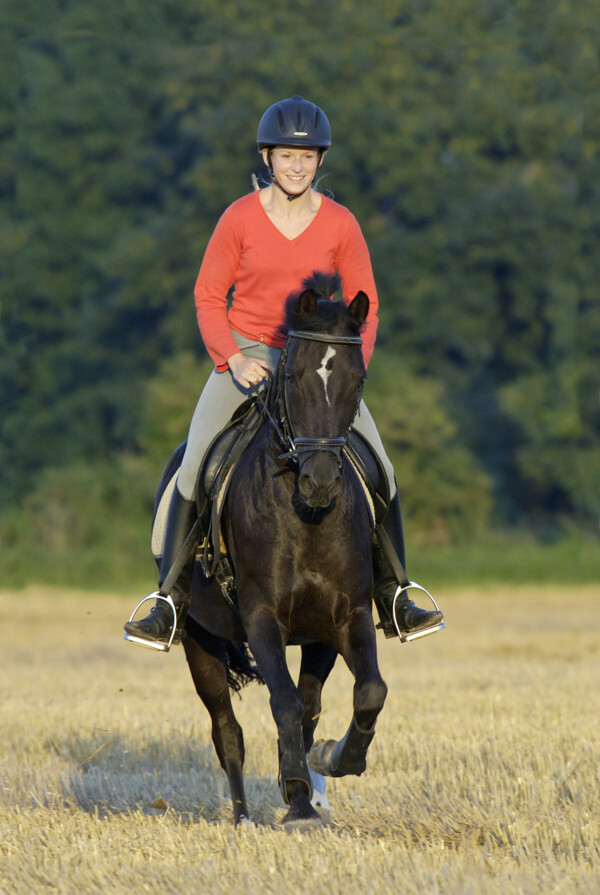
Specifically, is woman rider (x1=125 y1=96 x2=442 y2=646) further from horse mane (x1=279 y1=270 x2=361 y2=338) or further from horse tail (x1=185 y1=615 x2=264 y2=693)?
horse tail (x1=185 y1=615 x2=264 y2=693)

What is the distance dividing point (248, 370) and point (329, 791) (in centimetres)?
290

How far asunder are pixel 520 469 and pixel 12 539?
14810mm

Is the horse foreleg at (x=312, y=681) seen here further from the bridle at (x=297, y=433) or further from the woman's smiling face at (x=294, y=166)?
the woman's smiling face at (x=294, y=166)

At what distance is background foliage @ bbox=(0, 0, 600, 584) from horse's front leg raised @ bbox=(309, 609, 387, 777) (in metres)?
29.4

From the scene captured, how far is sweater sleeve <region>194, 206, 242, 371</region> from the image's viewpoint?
658 centimetres

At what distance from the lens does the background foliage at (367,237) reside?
38.0 m

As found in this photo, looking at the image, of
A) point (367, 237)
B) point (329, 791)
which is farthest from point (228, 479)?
point (367, 237)

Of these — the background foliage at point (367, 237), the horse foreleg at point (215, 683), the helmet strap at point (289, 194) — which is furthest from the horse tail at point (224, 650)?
the background foliage at point (367, 237)

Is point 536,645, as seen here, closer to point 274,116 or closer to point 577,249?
point 274,116

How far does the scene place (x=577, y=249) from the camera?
39406 millimetres

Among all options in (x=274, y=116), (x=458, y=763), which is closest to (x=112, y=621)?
(x=458, y=763)

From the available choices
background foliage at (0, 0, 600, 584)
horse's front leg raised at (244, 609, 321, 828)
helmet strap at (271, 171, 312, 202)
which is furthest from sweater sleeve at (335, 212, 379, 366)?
background foliage at (0, 0, 600, 584)

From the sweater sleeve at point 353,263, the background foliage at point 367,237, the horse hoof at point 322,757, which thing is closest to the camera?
the horse hoof at point 322,757

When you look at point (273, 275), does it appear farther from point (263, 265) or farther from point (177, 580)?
point (177, 580)
